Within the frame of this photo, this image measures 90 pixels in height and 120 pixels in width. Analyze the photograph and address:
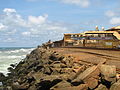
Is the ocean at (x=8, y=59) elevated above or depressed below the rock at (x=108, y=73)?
below

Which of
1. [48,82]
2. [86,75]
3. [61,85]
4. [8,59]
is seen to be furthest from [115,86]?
[8,59]

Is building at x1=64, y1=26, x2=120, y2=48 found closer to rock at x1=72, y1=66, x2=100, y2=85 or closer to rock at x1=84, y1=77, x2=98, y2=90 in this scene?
rock at x1=72, y1=66, x2=100, y2=85

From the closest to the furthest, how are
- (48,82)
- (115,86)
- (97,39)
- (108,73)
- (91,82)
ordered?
(115,86) < (91,82) < (108,73) < (48,82) < (97,39)

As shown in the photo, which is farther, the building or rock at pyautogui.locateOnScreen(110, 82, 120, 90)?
the building

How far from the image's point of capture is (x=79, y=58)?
60.0 feet

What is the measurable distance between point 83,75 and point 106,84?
4.11ft

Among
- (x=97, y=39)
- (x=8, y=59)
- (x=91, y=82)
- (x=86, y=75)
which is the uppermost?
(x=97, y=39)

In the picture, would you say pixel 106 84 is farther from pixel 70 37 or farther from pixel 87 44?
pixel 70 37

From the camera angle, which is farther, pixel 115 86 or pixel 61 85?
pixel 61 85

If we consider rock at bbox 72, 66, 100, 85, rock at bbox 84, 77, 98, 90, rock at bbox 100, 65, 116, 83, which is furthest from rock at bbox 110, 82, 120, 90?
rock at bbox 72, 66, 100, 85

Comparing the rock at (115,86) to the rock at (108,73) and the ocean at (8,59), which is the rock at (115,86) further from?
the ocean at (8,59)

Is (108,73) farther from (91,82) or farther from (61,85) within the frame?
(61,85)

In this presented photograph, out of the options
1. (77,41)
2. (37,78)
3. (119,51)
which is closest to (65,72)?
(37,78)

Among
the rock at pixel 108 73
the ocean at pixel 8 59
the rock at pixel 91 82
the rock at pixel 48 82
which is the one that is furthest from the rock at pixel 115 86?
the ocean at pixel 8 59
